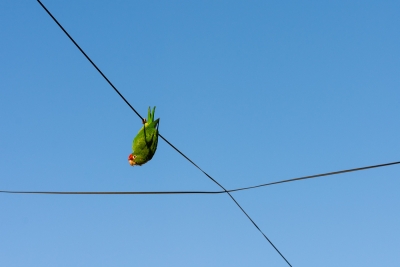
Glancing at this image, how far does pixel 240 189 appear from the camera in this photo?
648cm

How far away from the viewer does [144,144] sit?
19.4 ft

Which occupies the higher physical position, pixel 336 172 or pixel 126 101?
pixel 126 101

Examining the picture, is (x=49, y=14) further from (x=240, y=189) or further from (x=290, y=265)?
(x=290, y=265)

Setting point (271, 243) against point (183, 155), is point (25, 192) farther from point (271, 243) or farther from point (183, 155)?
point (271, 243)

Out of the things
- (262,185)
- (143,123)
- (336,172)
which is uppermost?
(143,123)

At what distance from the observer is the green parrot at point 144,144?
5.90 m

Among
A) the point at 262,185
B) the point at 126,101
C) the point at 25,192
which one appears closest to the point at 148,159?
the point at 126,101

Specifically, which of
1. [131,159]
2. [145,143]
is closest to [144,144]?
[145,143]

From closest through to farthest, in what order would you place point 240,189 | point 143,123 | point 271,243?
point 143,123 < point 240,189 < point 271,243

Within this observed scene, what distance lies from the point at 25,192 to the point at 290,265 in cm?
360

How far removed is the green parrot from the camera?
590cm

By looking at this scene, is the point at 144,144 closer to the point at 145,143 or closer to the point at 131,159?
the point at 145,143

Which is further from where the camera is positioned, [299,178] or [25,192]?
[25,192]

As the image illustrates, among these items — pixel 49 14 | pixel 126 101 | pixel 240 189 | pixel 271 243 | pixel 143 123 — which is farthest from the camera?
pixel 271 243
